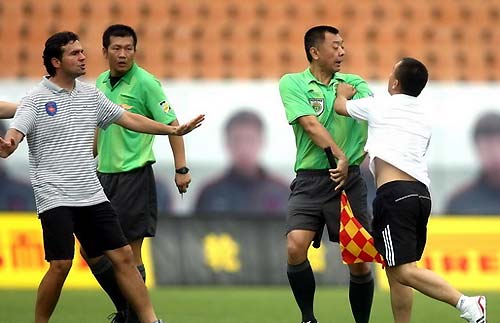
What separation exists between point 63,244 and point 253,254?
7.38 m

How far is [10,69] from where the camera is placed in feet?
63.5

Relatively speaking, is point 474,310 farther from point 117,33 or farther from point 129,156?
point 117,33

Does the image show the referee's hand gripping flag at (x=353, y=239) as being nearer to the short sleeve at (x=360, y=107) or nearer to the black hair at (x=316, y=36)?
the short sleeve at (x=360, y=107)

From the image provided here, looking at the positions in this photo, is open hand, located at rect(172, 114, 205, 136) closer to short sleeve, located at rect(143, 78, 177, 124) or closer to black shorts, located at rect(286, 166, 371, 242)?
short sleeve, located at rect(143, 78, 177, 124)

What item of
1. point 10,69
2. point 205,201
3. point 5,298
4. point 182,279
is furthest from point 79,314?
point 10,69

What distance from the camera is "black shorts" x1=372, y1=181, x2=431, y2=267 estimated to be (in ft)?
28.6

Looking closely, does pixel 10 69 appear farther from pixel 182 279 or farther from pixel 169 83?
pixel 182 279

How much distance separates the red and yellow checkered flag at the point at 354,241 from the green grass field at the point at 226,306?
193 centimetres

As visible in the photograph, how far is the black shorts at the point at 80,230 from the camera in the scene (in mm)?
8562

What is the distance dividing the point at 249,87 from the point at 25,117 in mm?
8792

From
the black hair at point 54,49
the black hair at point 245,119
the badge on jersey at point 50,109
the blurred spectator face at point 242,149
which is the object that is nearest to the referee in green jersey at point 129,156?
the black hair at point 54,49

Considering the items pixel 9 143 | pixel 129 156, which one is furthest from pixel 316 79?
pixel 9 143

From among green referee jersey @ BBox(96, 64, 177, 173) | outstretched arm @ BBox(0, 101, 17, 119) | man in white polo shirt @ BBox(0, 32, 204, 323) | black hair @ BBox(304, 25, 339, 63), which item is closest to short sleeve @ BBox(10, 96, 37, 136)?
man in white polo shirt @ BBox(0, 32, 204, 323)

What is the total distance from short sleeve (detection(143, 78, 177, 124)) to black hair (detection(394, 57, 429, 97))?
192 centimetres
